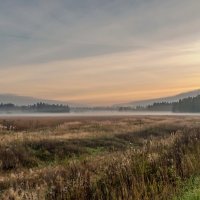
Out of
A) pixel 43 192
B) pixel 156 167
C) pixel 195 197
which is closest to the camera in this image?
pixel 195 197

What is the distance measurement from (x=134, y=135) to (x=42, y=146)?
1243 cm

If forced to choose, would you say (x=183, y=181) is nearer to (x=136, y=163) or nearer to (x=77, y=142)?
(x=136, y=163)

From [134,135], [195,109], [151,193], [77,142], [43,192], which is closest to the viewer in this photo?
[151,193]

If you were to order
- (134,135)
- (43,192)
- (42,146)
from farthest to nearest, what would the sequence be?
(134,135) → (42,146) → (43,192)

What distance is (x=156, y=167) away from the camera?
1328 centimetres

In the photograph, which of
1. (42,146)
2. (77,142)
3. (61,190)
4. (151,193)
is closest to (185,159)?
(151,193)

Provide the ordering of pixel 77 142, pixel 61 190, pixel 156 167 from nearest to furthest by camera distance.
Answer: pixel 61 190 → pixel 156 167 → pixel 77 142

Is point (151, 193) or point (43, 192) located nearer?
point (151, 193)

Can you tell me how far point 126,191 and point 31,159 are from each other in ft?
46.1

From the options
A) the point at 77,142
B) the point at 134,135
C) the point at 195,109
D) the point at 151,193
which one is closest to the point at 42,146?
the point at 77,142

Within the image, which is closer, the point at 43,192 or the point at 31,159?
the point at 43,192

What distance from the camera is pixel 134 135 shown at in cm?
3797

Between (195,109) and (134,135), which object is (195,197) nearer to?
(134,135)

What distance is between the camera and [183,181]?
12.0m
